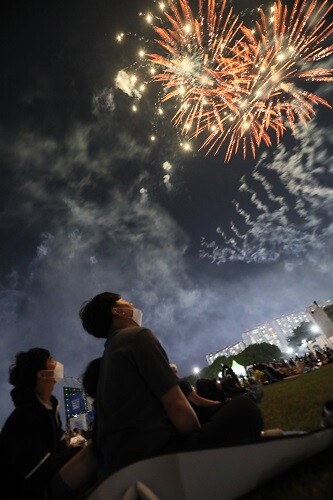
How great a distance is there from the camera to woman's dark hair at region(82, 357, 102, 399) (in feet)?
9.82

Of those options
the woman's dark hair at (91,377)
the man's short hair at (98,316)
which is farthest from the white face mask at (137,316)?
the woman's dark hair at (91,377)

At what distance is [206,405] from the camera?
12.7 feet

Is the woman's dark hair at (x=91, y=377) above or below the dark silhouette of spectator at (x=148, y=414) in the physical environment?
above

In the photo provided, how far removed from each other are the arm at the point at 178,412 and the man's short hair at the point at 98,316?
854 mm

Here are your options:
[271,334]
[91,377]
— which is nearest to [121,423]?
[91,377]

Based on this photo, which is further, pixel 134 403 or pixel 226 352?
pixel 226 352

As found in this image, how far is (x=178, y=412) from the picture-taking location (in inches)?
64.8

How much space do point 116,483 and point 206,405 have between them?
107 inches

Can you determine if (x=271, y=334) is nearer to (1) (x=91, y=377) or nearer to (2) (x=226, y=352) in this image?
(2) (x=226, y=352)

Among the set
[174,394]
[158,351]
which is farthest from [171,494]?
[158,351]

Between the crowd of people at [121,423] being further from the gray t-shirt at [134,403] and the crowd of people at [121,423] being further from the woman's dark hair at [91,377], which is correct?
the woman's dark hair at [91,377]

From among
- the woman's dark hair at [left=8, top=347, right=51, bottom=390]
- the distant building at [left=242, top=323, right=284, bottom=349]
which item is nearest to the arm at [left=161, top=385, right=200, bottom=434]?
the woman's dark hair at [left=8, top=347, right=51, bottom=390]

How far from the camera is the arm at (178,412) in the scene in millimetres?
1642

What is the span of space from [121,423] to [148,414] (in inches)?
6.9
